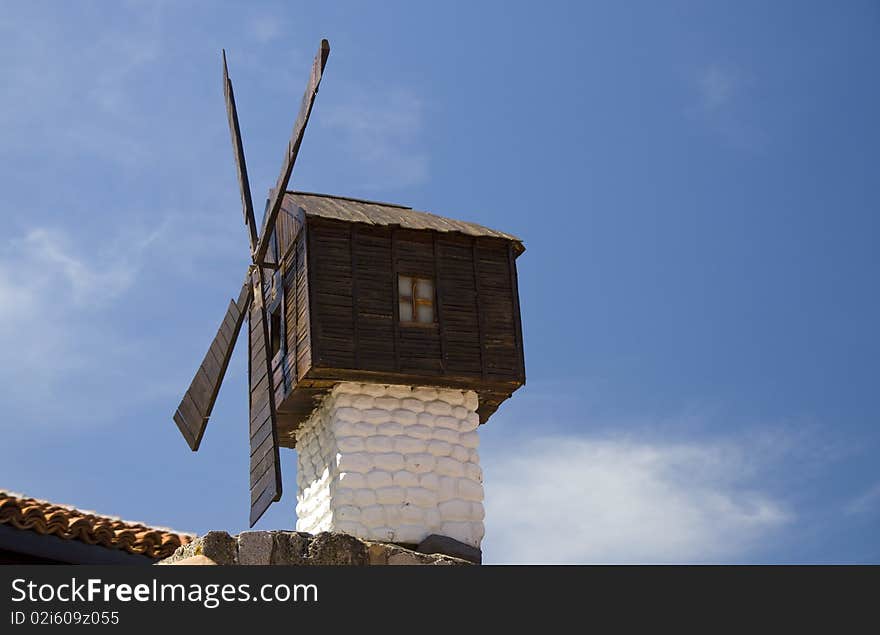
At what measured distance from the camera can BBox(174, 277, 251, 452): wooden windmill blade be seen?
15234 mm

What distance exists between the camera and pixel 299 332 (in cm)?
1425

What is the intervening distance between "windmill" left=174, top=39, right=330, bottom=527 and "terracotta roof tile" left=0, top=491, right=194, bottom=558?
381 cm

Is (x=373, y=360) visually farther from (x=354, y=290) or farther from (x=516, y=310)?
(x=516, y=310)

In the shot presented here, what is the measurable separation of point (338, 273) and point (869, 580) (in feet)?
31.8

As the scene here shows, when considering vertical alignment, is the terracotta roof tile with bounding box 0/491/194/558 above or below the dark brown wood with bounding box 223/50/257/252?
below

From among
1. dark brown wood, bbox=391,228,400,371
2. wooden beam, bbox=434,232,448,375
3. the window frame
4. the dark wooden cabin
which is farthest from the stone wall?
the window frame

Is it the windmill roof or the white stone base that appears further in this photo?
the windmill roof

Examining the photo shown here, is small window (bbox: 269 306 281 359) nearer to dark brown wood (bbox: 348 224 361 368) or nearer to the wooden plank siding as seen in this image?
the wooden plank siding

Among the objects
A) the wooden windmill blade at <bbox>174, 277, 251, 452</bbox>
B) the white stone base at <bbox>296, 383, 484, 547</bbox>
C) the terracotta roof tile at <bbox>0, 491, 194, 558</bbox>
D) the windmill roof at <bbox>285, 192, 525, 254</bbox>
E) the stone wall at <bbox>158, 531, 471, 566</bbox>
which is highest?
the windmill roof at <bbox>285, 192, 525, 254</bbox>

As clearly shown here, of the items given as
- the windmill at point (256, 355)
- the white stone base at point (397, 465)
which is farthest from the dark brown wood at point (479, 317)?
the windmill at point (256, 355)

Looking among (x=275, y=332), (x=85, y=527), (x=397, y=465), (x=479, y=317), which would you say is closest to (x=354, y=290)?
(x=479, y=317)

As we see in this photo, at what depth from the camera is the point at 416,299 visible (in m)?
14.5

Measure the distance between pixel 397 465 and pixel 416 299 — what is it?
2.03 meters

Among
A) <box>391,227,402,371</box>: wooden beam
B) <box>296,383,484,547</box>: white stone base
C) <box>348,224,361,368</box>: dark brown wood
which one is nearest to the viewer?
<box>296,383,484,547</box>: white stone base
